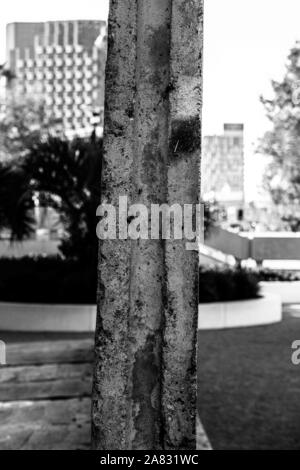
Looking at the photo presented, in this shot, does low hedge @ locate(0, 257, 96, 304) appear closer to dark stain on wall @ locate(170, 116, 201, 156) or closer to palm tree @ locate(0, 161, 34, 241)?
palm tree @ locate(0, 161, 34, 241)

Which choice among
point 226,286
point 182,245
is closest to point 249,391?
point 182,245

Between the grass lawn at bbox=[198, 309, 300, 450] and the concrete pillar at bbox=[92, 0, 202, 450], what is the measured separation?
2.58m

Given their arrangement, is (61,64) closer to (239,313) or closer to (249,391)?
(239,313)

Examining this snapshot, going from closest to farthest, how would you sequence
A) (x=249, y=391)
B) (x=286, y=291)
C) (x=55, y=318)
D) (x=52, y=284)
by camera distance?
(x=249, y=391), (x=55, y=318), (x=52, y=284), (x=286, y=291)

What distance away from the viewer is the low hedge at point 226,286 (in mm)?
9672

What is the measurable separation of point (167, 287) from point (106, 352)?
8.4 inches

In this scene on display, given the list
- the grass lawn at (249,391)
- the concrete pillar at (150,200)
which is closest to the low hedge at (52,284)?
the grass lawn at (249,391)

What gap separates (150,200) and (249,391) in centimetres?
425

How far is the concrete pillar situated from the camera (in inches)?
55.6

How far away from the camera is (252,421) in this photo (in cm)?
434

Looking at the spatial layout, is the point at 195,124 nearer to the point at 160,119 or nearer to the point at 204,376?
the point at 160,119

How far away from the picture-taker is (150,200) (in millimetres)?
1430

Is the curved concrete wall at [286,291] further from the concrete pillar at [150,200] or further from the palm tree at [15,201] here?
the concrete pillar at [150,200]
